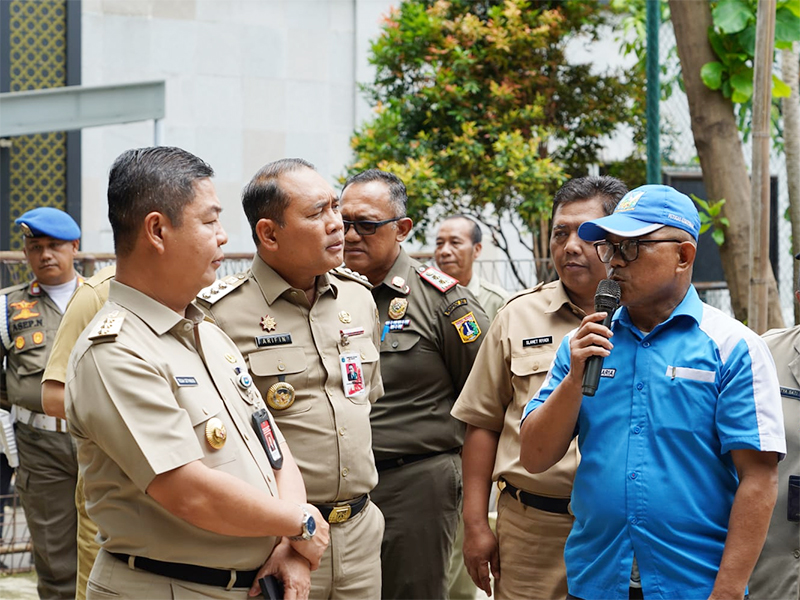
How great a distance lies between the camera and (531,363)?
3436mm

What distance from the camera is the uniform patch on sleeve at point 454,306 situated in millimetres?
4203

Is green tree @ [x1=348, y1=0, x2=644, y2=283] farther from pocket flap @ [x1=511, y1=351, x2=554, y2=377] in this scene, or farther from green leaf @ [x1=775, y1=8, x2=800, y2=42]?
pocket flap @ [x1=511, y1=351, x2=554, y2=377]

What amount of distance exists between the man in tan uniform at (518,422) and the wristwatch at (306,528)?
1.08 meters

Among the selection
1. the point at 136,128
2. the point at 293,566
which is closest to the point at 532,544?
the point at 293,566

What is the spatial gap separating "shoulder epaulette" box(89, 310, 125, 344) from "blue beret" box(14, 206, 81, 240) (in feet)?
10.2

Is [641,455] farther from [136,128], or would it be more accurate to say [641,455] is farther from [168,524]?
[136,128]

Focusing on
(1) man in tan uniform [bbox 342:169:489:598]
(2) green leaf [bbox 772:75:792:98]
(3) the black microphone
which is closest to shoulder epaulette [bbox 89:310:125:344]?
(3) the black microphone

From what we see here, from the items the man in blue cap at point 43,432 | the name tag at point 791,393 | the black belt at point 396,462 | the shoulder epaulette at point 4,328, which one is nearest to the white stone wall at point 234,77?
the shoulder epaulette at point 4,328

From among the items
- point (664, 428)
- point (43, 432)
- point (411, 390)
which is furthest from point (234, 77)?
point (664, 428)

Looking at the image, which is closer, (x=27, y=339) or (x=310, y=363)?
(x=310, y=363)

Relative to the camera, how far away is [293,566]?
8.26ft

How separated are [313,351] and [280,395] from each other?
0.21 m

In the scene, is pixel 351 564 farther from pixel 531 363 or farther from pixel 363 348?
pixel 531 363

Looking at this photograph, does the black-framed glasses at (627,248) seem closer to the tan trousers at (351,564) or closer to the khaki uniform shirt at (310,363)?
the khaki uniform shirt at (310,363)
